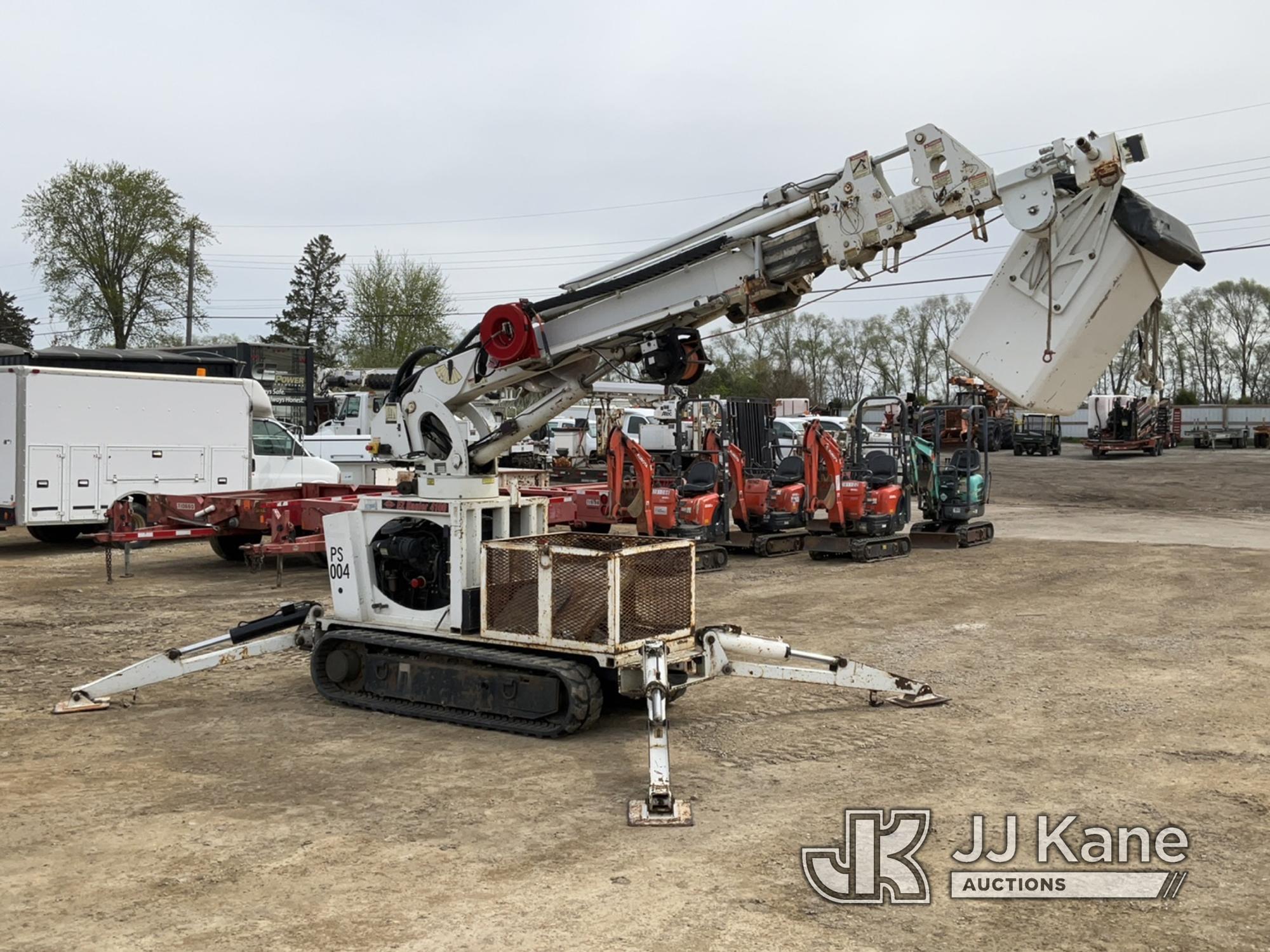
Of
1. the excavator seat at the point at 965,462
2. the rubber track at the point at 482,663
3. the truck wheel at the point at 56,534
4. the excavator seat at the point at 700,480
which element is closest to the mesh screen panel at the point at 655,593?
the rubber track at the point at 482,663

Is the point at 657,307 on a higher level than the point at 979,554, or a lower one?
higher

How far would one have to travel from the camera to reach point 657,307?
8.09 meters

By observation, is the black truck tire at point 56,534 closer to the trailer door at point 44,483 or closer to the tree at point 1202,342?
the trailer door at point 44,483

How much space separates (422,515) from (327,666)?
123cm

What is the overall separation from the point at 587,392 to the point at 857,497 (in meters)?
8.99

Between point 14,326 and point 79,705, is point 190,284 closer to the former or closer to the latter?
point 14,326

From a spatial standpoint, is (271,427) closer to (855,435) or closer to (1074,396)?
(855,435)

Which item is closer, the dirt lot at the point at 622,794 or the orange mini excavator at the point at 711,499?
the dirt lot at the point at 622,794

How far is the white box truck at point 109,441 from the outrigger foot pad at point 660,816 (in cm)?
1098

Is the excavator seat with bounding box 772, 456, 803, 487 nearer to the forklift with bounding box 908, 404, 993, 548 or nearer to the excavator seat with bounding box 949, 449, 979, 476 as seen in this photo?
the forklift with bounding box 908, 404, 993, 548

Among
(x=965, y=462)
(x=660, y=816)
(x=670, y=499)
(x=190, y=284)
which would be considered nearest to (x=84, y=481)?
(x=670, y=499)

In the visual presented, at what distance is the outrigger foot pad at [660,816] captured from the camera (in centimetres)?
566

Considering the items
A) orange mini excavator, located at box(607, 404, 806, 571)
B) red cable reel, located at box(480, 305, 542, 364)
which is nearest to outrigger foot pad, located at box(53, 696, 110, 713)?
red cable reel, located at box(480, 305, 542, 364)

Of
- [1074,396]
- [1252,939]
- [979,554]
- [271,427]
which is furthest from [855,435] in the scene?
[1252,939]
